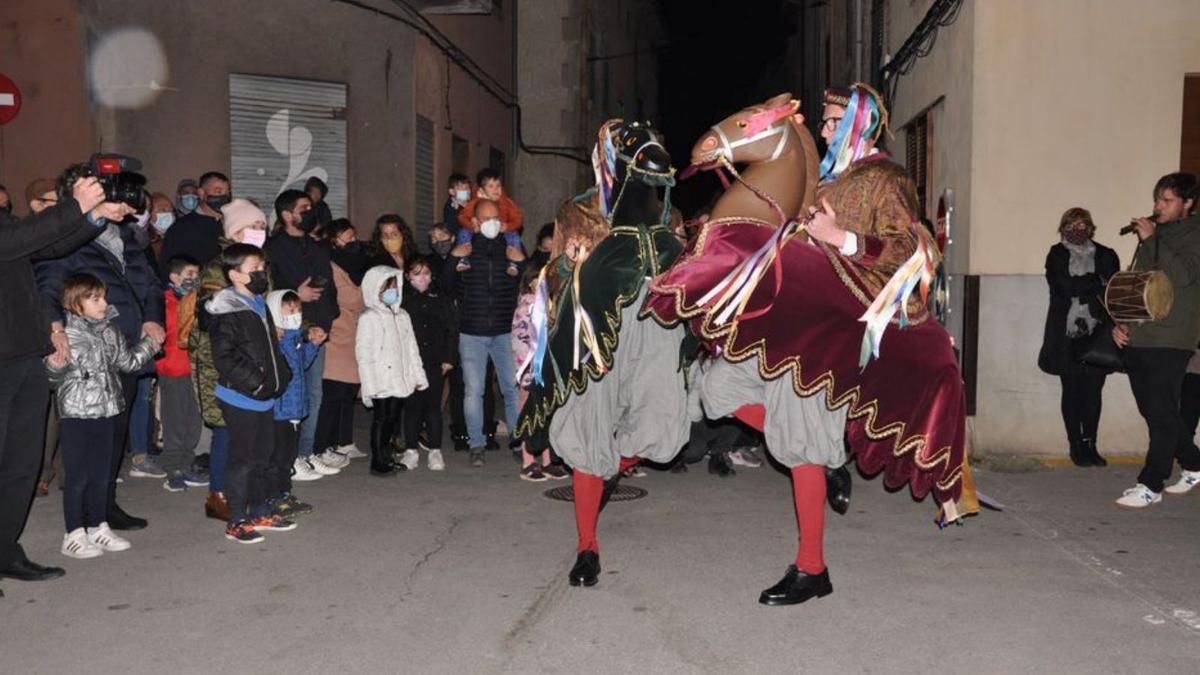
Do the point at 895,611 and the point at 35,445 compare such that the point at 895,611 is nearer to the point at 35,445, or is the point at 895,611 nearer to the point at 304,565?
the point at 304,565

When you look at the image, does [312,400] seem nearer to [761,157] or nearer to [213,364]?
[213,364]

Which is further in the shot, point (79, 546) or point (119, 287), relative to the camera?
point (119, 287)

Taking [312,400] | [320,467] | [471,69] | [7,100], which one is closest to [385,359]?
[312,400]

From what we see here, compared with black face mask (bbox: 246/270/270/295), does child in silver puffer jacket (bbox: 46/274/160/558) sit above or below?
below

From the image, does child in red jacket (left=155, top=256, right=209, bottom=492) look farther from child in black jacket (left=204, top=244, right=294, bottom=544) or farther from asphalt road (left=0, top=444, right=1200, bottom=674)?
child in black jacket (left=204, top=244, right=294, bottom=544)

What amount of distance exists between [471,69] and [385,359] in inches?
385

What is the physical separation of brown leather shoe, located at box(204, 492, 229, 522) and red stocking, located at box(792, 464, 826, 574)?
11.4 ft

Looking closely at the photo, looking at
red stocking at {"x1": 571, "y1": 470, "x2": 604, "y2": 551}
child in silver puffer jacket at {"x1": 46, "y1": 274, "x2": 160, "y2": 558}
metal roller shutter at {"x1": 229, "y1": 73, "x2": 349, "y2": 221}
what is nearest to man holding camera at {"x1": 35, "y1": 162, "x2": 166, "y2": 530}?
child in silver puffer jacket at {"x1": 46, "y1": 274, "x2": 160, "y2": 558}

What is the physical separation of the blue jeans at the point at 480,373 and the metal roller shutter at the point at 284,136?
4511 mm

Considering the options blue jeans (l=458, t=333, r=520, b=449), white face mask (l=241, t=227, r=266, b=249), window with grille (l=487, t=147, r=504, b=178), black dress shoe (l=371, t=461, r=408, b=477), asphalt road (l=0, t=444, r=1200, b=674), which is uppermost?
window with grille (l=487, t=147, r=504, b=178)

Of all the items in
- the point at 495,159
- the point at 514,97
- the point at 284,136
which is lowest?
the point at 284,136

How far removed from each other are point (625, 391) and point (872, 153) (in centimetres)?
157

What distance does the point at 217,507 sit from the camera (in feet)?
22.0

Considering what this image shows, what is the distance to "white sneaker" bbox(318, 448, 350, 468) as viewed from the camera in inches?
326
